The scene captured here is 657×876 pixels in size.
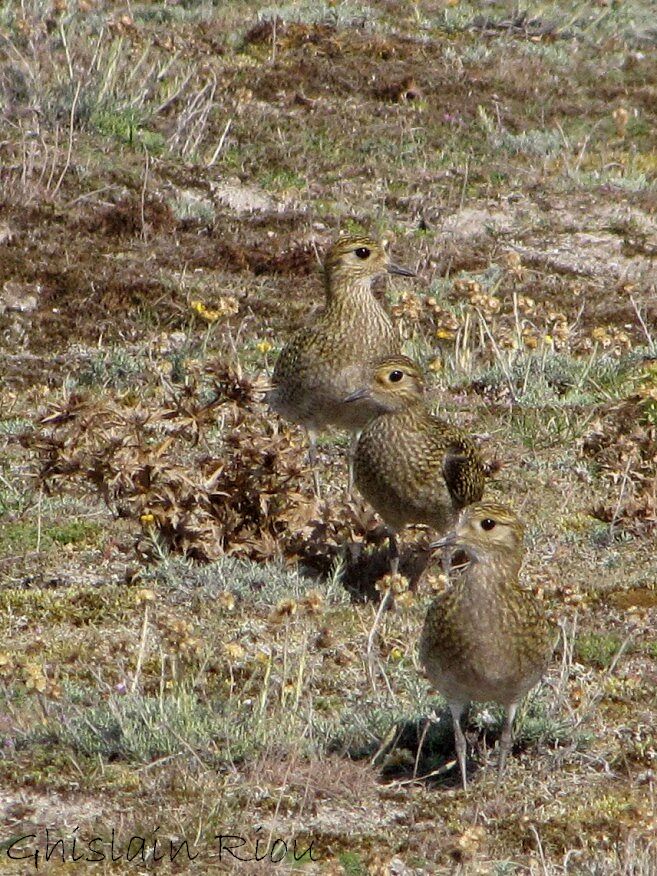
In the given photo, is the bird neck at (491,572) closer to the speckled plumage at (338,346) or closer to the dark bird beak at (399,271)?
the speckled plumage at (338,346)

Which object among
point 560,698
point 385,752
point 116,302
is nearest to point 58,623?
point 385,752

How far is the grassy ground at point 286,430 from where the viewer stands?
697cm

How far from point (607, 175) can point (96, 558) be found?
12428mm

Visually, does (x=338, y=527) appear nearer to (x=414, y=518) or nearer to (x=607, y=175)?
(x=414, y=518)

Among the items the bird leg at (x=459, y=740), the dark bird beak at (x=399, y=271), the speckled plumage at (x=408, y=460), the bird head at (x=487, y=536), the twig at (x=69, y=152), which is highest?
the twig at (x=69, y=152)

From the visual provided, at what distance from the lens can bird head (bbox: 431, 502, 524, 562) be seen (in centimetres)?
730

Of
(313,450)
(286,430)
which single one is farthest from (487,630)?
(313,450)

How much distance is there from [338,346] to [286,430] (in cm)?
106

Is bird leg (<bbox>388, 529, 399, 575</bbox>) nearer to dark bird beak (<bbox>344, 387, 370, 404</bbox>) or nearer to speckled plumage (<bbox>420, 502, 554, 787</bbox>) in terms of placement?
dark bird beak (<bbox>344, 387, 370, 404</bbox>)

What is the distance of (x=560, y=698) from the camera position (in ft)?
25.2

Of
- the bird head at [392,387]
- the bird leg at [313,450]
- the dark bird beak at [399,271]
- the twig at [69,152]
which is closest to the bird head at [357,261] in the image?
the dark bird beak at [399,271]

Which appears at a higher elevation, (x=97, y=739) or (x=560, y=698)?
(x=560, y=698)

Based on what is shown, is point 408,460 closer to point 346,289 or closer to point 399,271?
point 346,289

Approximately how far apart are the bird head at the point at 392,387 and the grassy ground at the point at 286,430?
0.54m
